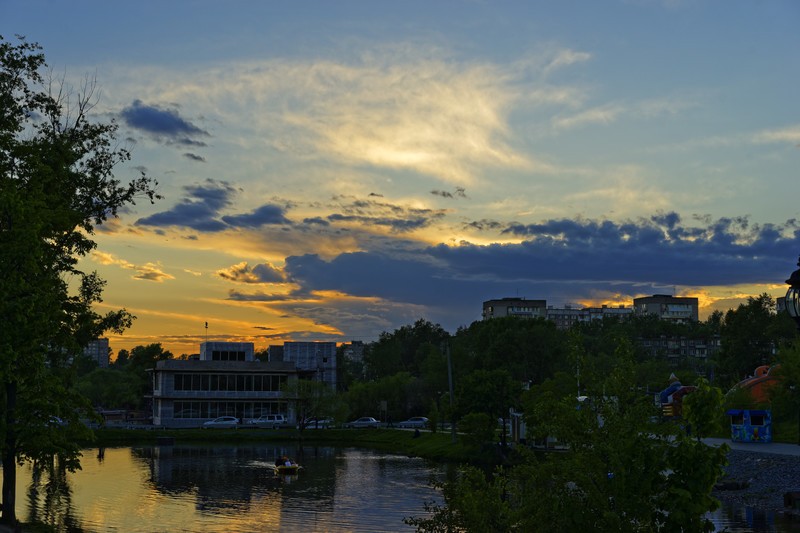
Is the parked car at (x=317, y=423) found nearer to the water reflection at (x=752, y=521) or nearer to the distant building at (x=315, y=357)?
the distant building at (x=315, y=357)

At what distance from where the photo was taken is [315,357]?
144125 mm

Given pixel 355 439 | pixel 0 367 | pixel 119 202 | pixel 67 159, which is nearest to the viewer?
pixel 0 367

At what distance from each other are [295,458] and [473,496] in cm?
6859

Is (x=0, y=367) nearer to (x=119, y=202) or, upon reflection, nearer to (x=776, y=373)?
(x=119, y=202)

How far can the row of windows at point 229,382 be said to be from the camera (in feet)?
407

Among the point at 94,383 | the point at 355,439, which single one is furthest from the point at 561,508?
the point at 94,383

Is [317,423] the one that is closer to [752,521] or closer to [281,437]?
[281,437]

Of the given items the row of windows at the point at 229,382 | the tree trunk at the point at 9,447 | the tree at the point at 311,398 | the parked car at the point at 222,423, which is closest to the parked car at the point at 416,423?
the tree at the point at 311,398

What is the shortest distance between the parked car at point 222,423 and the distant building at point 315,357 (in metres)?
25.1

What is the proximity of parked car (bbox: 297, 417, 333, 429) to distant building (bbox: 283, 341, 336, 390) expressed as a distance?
767 inches

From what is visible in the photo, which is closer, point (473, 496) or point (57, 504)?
point (473, 496)

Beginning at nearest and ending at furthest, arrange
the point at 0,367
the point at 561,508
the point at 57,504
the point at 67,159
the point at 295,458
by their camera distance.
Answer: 1. the point at 561,508
2. the point at 0,367
3. the point at 67,159
4. the point at 57,504
5. the point at 295,458

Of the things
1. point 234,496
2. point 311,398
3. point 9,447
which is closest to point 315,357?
point 311,398

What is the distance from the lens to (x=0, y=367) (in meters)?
25.6
